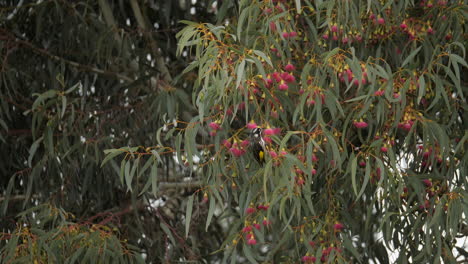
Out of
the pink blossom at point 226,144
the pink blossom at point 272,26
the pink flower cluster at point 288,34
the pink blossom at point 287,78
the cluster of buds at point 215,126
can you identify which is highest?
the pink blossom at point 272,26

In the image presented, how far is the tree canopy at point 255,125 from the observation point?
6.88 ft

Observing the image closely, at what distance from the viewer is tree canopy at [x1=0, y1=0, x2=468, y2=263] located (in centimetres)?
210

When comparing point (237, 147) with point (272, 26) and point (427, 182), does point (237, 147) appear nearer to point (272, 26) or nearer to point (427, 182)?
point (272, 26)

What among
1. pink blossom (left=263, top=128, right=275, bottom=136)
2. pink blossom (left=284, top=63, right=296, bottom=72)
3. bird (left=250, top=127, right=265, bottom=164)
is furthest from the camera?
pink blossom (left=284, top=63, right=296, bottom=72)

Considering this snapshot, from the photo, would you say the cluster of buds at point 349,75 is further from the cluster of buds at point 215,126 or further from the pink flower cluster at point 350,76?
the cluster of buds at point 215,126

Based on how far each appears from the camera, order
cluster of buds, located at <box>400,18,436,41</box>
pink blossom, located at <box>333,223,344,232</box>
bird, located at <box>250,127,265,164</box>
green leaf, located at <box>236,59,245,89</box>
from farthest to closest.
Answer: cluster of buds, located at <box>400,18,436,41</box> → pink blossom, located at <box>333,223,344,232</box> → bird, located at <box>250,127,265,164</box> → green leaf, located at <box>236,59,245,89</box>

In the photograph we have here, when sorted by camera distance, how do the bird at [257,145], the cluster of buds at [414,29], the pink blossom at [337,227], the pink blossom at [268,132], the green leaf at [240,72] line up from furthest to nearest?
1. the cluster of buds at [414,29]
2. the pink blossom at [337,227]
3. the bird at [257,145]
4. the pink blossom at [268,132]
5. the green leaf at [240,72]

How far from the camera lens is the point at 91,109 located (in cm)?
318

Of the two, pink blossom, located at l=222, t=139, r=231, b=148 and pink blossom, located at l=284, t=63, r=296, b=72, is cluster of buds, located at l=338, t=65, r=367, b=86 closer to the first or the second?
pink blossom, located at l=284, t=63, r=296, b=72

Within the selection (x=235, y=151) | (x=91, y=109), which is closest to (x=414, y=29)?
(x=235, y=151)

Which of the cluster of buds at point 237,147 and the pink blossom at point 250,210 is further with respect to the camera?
the pink blossom at point 250,210

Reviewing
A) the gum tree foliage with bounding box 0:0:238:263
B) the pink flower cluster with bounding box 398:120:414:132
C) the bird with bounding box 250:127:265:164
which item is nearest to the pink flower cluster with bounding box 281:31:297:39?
the bird with bounding box 250:127:265:164

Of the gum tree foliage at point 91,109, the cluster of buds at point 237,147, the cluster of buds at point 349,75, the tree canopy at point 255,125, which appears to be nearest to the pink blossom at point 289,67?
the tree canopy at point 255,125

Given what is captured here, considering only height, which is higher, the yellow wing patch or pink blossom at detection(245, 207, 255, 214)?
the yellow wing patch
